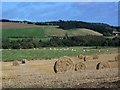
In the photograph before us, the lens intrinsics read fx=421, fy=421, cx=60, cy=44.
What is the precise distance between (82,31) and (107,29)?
6563mm

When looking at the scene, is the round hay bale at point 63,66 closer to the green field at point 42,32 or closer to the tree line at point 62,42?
the tree line at point 62,42

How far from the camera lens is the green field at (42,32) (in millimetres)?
93312

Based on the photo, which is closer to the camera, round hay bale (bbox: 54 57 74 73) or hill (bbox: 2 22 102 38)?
round hay bale (bbox: 54 57 74 73)

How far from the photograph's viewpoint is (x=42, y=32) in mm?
101250

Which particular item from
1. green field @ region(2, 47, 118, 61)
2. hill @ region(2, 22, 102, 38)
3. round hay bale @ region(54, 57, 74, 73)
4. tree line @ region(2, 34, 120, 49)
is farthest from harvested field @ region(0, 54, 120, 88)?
hill @ region(2, 22, 102, 38)

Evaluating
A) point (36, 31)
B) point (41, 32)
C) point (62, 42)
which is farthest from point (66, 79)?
point (62, 42)

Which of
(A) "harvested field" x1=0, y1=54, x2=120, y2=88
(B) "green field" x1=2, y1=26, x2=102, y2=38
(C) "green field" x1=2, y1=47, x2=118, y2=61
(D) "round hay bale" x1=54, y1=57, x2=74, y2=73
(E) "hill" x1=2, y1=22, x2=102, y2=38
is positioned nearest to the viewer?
(A) "harvested field" x1=0, y1=54, x2=120, y2=88

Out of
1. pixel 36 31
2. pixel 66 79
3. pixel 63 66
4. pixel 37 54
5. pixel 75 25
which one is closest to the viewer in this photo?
pixel 66 79

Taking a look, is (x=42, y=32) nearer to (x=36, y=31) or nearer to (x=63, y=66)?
(x=36, y=31)

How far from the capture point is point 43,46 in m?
99.9

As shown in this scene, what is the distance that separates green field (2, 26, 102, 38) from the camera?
93312 millimetres

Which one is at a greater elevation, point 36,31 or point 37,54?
point 36,31

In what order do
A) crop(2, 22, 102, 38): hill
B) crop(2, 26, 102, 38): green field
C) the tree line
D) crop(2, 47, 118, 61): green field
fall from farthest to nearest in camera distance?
crop(2, 26, 102, 38): green field < crop(2, 22, 102, 38): hill < the tree line < crop(2, 47, 118, 61): green field

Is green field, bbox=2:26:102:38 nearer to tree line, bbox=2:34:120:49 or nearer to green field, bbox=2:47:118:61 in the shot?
tree line, bbox=2:34:120:49
